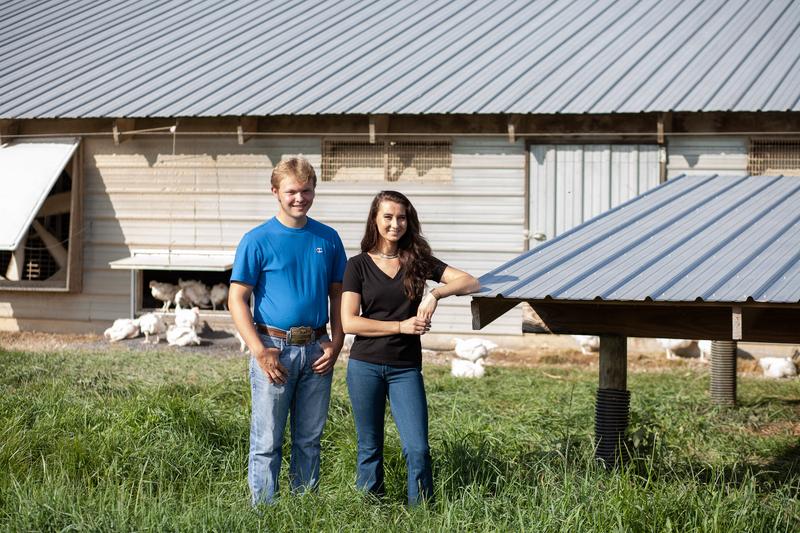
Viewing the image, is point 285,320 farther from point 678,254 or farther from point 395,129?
point 395,129

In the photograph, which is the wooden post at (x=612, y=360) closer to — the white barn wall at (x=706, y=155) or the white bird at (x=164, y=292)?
the white barn wall at (x=706, y=155)

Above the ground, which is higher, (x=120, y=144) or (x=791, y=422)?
(x=120, y=144)

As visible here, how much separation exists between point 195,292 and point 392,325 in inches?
425

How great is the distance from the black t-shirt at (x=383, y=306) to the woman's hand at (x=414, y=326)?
75mm

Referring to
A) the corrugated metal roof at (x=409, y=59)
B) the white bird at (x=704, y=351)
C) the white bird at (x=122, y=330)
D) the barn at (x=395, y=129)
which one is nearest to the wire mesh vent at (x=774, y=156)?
the barn at (x=395, y=129)

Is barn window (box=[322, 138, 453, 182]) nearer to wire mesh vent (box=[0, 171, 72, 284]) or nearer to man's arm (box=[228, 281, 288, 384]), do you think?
wire mesh vent (box=[0, 171, 72, 284])

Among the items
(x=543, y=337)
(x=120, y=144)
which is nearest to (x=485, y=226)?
(x=543, y=337)

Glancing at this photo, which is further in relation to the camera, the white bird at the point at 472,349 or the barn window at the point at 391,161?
the barn window at the point at 391,161

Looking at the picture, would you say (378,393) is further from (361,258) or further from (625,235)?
(625,235)

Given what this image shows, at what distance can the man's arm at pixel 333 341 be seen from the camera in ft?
17.7

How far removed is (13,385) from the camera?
380 inches

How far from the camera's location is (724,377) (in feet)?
33.3

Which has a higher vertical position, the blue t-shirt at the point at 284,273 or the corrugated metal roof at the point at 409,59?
the corrugated metal roof at the point at 409,59

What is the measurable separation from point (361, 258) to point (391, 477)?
1.61 meters
